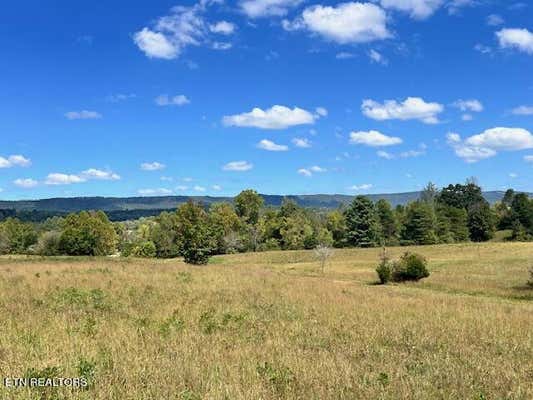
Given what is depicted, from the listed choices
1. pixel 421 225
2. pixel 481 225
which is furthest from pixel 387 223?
pixel 481 225

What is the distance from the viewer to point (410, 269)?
37844 millimetres

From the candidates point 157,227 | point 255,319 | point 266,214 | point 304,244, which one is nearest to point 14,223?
point 157,227

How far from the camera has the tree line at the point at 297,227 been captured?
98.5 metres

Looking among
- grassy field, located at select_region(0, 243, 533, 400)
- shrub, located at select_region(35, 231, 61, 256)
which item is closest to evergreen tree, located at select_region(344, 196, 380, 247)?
shrub, located at select_region(35, 231, 61, 256)

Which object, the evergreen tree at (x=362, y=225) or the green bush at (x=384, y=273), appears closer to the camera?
the green bush at (x=384, y=273)

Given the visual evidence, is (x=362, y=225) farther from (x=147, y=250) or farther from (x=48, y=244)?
(x=48, y=244)

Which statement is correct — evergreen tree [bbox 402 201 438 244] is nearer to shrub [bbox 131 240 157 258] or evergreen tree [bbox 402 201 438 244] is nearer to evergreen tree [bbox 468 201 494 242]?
evergreen tree [bbox 468 201 494 242]

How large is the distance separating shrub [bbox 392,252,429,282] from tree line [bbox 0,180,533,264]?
4725cm

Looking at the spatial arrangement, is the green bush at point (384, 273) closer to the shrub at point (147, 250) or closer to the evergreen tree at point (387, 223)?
the evergreen tree at point (387, 223)

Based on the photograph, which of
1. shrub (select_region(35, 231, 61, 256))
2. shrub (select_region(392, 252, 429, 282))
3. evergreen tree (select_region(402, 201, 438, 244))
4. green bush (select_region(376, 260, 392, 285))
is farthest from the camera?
shrub (select_region(35, 231, 61, 256))

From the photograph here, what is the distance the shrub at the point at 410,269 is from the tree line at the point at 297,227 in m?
47.2

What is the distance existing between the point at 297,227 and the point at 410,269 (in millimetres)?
77572

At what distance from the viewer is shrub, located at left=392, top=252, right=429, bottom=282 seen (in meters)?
37.7

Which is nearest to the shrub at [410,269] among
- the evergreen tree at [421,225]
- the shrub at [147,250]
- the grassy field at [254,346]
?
the grassy field at [254,346]
